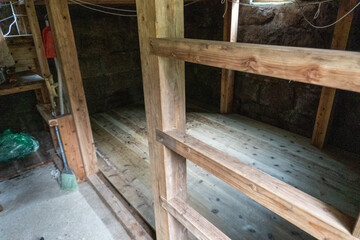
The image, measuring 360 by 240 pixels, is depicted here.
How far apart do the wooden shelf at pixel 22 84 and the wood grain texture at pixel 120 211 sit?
3.60ft

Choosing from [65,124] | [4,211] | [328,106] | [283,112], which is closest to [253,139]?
[283,112]

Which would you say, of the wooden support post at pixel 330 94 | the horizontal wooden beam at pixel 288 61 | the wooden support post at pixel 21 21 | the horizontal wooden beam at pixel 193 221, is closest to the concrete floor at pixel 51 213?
the horizontal wooden beam at pixel 193 221

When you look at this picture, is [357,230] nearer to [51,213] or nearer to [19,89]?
[51,213]

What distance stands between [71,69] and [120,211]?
132 cm

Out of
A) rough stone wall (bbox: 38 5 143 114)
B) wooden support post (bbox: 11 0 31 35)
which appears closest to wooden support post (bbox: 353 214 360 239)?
wooden support post (bbox: 11 0 31 35)

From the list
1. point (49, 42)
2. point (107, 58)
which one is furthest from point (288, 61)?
point (107, 58)

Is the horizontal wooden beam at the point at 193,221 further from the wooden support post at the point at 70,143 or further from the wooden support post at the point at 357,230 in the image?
Answer: the wooden support post at the point at 70,143

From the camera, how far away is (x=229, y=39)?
11.3 feet

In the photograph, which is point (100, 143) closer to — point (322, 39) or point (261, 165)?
point (261, 165)

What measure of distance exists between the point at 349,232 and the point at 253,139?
8.53ft

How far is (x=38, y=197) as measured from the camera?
2.26 metres

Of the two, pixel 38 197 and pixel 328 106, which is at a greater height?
pixel 328 106

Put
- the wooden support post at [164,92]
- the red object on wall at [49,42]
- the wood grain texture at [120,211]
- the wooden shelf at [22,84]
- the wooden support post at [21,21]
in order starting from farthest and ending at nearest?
the wooden support post at [21,21], the wooden shelf at [22,84], the red object on wall at [49,42], the wood grain texture at [120,211], the wooden support post at [164,92]

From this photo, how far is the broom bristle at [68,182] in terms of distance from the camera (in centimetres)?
232
